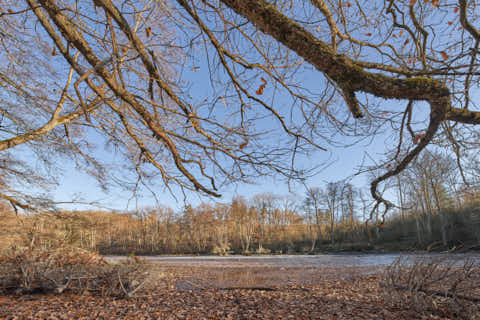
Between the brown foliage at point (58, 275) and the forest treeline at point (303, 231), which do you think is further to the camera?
the forest treeline at point (303, 231)

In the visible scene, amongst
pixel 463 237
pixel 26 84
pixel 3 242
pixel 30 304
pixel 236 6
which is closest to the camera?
pixel 236 6

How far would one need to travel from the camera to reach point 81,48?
8.87ft

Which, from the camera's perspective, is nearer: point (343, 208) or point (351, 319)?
point (351, 319)

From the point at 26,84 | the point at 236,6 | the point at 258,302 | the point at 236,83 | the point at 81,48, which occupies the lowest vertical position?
the point at 258,302

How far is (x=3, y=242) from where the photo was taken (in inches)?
269

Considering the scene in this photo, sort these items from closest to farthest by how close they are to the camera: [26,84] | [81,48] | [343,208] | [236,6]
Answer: [236,6]
[81,48]
[26,84]
[343,208]

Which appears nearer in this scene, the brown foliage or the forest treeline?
the brown foliage

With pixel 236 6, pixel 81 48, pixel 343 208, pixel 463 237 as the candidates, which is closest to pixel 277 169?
pixel 236 6

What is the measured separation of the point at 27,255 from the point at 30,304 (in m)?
1.54

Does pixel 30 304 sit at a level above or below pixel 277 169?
below

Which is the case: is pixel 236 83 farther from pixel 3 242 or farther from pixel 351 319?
pixel 3 242

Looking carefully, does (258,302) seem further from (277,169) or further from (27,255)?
(27,255)

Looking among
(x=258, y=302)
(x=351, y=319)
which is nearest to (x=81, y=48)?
(x=351, y=319)

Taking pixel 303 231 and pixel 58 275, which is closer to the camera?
pixel 58 275
